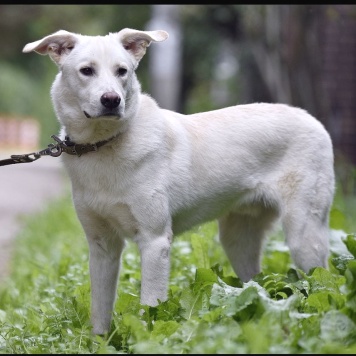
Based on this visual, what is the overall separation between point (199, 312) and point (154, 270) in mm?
597

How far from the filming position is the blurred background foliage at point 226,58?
12.3 meters

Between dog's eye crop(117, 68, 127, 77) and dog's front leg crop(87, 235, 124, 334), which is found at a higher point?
dog's eye crop(117, 68, 127, 77)

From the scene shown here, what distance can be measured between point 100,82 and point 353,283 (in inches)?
67.5

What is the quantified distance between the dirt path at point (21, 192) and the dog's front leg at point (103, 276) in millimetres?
3029

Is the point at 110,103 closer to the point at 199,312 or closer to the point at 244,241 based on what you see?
the point at 199,312

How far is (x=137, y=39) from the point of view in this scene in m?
5.07

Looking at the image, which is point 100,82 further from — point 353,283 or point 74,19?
point 74,19

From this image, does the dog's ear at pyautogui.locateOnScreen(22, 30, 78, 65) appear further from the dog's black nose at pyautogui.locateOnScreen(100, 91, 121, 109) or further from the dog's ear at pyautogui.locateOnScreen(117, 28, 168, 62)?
the dog's black nose at pyautogui.locateOnScreen(100, 91, 121, 109)

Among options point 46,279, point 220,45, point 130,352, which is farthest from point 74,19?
point 130,352

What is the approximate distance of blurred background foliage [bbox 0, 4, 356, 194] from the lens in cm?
1226

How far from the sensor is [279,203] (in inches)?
221

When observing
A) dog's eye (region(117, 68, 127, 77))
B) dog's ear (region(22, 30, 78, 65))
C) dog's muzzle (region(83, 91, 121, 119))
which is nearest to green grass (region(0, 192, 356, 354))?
dog's muzzle (region(83, 91, 121, 119))

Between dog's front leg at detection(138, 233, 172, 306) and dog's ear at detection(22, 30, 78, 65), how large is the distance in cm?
118

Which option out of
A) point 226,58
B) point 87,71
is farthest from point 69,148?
point 226,58
